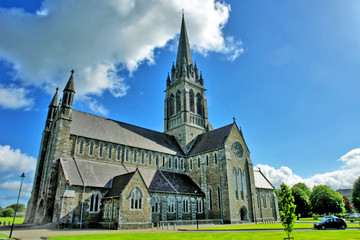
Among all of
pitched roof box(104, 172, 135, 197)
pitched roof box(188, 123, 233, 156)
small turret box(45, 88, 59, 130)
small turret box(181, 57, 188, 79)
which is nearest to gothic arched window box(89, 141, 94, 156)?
pitched roof box(104, 172, 135, 197)

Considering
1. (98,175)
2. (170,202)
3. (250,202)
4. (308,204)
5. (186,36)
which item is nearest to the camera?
(98,175)

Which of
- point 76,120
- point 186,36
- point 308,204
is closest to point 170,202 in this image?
point 76,120

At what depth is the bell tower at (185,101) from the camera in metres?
50.9

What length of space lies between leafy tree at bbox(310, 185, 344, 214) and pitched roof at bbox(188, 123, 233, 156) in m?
44.8

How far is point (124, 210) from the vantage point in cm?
2766

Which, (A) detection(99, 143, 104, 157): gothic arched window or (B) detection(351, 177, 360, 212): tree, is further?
(B) detection(351, 177, 360, 212): tree

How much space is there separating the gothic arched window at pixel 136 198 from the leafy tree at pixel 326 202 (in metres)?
61.2

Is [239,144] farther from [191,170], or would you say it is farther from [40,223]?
[40,223]

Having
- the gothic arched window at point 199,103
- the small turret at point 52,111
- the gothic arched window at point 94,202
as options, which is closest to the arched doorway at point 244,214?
the gothic arched window at point 94,202

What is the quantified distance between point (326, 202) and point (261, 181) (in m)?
32.0

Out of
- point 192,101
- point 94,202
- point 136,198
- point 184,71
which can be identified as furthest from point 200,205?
point 184,71

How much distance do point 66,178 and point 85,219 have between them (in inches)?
206

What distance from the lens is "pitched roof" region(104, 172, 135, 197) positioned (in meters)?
29.0

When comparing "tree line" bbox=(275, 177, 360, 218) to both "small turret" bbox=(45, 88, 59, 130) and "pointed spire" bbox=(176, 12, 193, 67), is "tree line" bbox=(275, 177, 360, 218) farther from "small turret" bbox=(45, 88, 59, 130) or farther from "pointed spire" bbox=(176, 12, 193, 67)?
"small turret" bbox=(45, 88, 59, 130)
